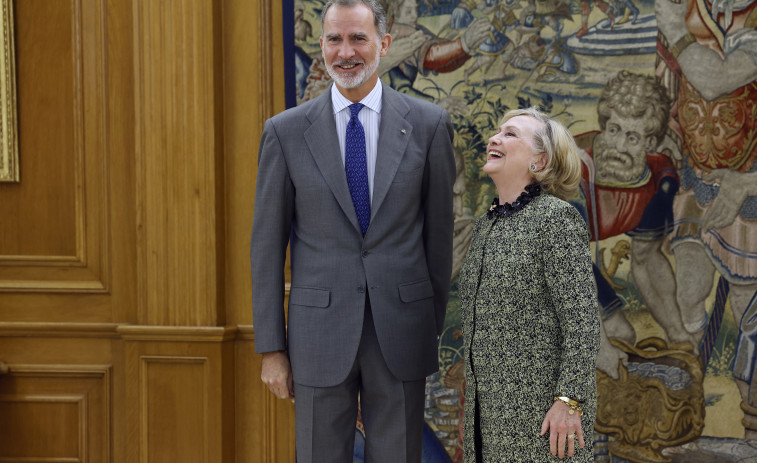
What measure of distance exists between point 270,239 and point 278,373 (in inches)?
17.2

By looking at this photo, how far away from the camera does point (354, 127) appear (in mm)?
2271

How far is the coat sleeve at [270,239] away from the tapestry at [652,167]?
1215mm

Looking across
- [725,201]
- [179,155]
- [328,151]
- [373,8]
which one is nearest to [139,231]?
[179,155]

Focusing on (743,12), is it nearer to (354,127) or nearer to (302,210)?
(354,127)

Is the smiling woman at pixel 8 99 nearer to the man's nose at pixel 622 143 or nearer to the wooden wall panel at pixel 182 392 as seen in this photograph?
the wooden wall panel at pixel 182 392

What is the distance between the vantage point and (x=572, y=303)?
189cm

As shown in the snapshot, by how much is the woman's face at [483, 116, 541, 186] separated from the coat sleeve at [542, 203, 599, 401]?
0.63 ft

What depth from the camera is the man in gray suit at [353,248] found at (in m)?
2.19

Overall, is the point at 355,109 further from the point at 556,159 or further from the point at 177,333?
the point at 177,333

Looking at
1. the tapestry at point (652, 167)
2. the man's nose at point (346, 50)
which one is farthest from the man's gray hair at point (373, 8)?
the tapestry at point (652, 167)

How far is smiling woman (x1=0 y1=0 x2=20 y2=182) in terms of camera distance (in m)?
3.45

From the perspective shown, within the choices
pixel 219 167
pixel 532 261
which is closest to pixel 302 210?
pixel 532 261

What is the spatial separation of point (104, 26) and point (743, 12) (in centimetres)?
290

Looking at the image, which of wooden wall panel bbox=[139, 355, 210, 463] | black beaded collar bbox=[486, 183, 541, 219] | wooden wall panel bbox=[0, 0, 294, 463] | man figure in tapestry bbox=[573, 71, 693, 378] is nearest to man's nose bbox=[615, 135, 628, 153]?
man figure in tapestry bbox=[573, 71, 693, 378]
